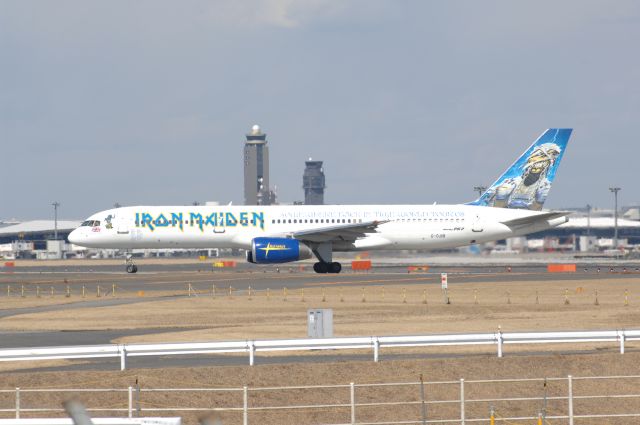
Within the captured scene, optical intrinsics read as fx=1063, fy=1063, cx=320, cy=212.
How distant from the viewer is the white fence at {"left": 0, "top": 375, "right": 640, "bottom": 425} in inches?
938

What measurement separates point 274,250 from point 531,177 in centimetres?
2117

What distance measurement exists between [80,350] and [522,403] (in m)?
11.0

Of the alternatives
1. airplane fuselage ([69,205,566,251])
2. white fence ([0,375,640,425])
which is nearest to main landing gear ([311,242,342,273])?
airplane fuselage ([69,205,566,251])

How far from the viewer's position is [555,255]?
4395 inches

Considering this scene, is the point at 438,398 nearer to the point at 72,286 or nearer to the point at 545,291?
the point at 545,291

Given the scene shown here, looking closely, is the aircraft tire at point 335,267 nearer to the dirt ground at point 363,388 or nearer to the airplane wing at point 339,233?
the airplane wing at point 339,233

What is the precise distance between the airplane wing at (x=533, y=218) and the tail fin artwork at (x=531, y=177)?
237 centimetres

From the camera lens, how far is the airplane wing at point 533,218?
73.8 m

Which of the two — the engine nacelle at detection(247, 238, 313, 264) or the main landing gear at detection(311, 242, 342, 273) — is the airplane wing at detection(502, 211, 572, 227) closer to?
the main landing gear at detection(311, 242, 342, 273)

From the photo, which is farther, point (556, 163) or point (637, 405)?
point (556, 163)

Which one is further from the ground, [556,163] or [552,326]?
[556,163]

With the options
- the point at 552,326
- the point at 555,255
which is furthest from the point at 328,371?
the point at 555,255

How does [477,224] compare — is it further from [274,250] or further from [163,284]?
[163,284]

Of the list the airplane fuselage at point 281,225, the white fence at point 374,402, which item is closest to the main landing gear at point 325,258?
the airplane fuselage at point 281,225
